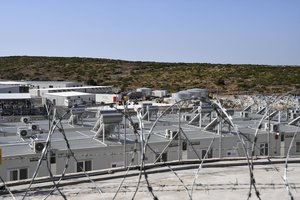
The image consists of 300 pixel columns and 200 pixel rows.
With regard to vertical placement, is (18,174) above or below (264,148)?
below

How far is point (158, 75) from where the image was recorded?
377ft

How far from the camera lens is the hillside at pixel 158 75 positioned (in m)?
92.5

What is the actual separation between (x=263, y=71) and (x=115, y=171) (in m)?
→ 105

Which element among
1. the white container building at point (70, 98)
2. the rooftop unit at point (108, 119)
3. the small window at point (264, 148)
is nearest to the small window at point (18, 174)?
the rooftop unit at point (108, 119)

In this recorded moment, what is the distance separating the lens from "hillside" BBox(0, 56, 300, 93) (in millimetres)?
92500

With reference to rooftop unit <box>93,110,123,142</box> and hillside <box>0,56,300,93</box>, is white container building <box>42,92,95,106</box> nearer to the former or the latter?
rooftop unit <box>93,110,123,142</box>

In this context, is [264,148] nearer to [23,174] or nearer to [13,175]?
[23,174]

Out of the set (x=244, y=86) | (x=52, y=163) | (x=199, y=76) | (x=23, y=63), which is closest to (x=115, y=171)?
(x=52, y=163)

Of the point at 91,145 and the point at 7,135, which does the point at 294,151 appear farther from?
the point at 7,135

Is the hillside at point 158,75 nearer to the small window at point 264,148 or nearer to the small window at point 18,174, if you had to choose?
the small window at point 264,148

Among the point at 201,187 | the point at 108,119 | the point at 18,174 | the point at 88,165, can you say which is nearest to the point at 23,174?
the point at 18,174

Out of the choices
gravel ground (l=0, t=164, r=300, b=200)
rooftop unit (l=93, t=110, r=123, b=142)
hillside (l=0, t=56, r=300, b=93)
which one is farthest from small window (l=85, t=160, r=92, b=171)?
hillside (l=0, t=56, r=300, b=93)

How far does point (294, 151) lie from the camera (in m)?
27.6

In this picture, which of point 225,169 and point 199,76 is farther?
point 199,76
